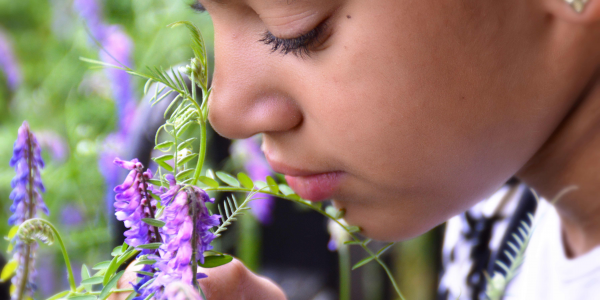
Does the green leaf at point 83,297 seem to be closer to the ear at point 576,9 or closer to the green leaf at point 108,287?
the green leaf at point 108,287

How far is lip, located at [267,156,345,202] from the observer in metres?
0.38

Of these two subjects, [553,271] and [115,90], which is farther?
[115,90]

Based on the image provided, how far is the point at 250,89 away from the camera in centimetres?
34

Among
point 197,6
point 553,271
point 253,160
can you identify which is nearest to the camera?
point 197,6

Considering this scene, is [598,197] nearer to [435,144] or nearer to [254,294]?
[435,144]

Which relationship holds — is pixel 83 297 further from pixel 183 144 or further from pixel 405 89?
pixel 405 89

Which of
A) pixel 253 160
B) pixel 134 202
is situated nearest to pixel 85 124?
pixel 253 160

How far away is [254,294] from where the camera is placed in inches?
13.7

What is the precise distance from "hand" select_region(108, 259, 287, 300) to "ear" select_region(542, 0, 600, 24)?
10.8 inches

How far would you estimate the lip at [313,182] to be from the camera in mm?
375

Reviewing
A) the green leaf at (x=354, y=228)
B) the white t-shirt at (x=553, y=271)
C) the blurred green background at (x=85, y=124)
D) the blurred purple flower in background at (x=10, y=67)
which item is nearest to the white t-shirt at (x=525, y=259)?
the white t-shirt at (x=553, y=271)

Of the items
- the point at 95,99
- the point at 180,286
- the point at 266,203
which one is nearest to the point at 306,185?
the point at 180,286

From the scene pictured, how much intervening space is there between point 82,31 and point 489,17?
27.4 inches

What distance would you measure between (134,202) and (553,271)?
54cm
